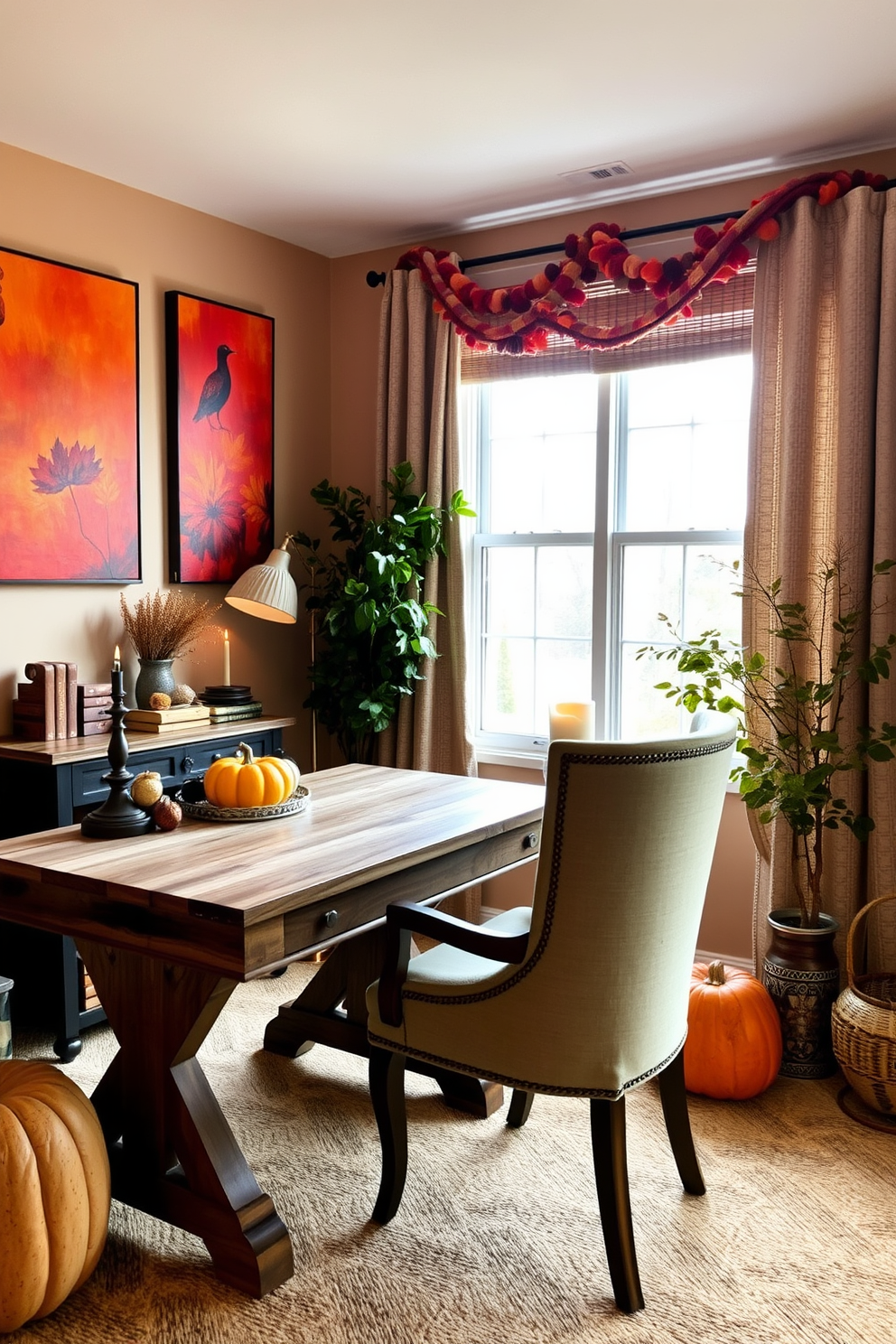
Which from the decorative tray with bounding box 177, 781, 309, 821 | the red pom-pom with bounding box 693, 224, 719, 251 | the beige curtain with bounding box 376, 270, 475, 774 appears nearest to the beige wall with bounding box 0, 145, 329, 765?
the beige curtain with bounding box 376, 270, 475, 774

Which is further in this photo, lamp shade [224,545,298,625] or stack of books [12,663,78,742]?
lamp shade [224,545,298,625]

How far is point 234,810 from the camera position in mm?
2445

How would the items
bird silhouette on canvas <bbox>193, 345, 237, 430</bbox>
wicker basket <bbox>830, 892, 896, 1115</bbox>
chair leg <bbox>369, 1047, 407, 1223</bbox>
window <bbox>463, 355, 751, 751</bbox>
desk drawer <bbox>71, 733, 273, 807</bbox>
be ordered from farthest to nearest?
bird silhouette on canvas <bbox>193, 345, 237, 430</bbox>, window <bbox>463, 355, 751, 751</bbox>, desk drawer <bbox>71, 733, 273, 807</bbox>, wicker basket <bbox>830, 892, 896, 1115</bbox>, chair leg <bbox>369, 1047, 407, 1223</bbox>

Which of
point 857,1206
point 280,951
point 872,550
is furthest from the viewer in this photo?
point 872,550

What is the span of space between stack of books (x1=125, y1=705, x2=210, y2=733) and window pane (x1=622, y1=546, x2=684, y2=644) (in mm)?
1574

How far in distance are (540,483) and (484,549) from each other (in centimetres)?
36

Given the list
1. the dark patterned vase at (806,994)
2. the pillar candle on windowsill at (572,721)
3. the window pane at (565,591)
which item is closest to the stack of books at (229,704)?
the window pane at (565,591)

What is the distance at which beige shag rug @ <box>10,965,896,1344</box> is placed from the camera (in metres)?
2.01

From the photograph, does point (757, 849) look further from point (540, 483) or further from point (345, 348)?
point (345, 348)

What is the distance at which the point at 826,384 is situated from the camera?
3.31 metres

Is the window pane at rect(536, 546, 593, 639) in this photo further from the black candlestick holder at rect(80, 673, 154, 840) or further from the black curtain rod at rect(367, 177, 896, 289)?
the black candlestick holder at rect(80, 673, 154, 840)

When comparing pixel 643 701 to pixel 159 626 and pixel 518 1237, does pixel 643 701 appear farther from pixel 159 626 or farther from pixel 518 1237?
pixel 518 1237

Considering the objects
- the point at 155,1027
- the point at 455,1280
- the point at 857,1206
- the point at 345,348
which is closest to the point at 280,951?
the point at 155,1027

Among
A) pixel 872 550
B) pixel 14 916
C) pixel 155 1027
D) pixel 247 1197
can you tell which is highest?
pixel 872 550
